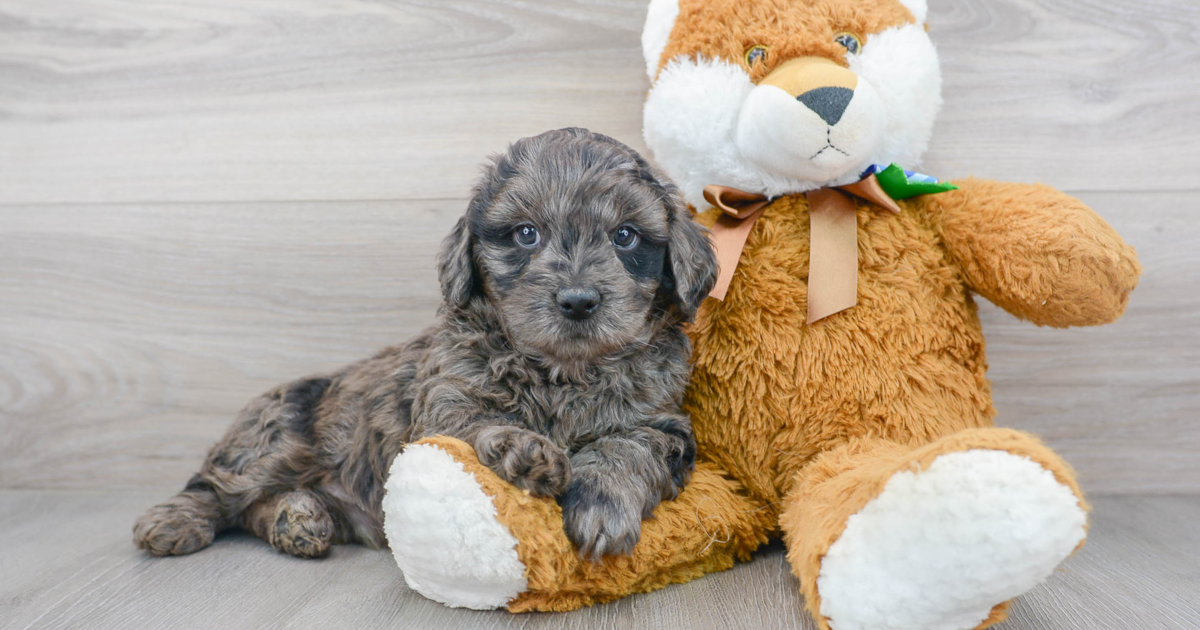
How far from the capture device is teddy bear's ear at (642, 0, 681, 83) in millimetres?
1812

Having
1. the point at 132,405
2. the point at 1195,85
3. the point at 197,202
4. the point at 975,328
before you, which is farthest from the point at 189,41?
the point at 1195,85

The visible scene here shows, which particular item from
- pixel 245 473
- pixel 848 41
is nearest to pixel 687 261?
pixel 848 41

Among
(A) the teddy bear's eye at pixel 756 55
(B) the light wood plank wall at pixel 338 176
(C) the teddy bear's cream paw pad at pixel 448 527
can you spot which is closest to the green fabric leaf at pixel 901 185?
(A) the teddy bear's eye at pixel 756 55

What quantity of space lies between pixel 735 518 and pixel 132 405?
1858 millimetres

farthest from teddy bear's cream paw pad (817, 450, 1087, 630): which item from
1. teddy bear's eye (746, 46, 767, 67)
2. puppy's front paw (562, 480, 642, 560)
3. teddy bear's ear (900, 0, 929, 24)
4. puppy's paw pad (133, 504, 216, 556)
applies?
puppy's paw pad (133, 504, 216, 556)

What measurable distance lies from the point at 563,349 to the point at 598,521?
0.30 m

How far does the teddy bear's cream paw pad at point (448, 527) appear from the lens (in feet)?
4.15

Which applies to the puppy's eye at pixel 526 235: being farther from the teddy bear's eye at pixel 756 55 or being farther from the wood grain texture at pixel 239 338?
the wood grain texture at pixel 239 338

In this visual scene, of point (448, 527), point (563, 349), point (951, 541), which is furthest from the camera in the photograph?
point (563, 349)

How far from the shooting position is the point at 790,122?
1544mm

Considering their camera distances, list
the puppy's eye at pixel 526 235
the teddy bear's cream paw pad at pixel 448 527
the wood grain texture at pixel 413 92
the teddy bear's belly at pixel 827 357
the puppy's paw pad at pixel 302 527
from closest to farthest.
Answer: the teddy bear's cream paw pad at pixel 448 527 < the puppy's eye at pixel 526 235 < the teddy bear's belly at pixel 827 357 < the puppy's paw pad at pixel 302 527 < the wood grain texture at pixel 413 92

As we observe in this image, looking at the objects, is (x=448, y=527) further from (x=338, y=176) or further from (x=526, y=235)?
(x=338, y=176)

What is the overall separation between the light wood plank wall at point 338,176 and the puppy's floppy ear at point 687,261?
0.71 m

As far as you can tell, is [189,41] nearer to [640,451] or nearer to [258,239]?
[258,239]
